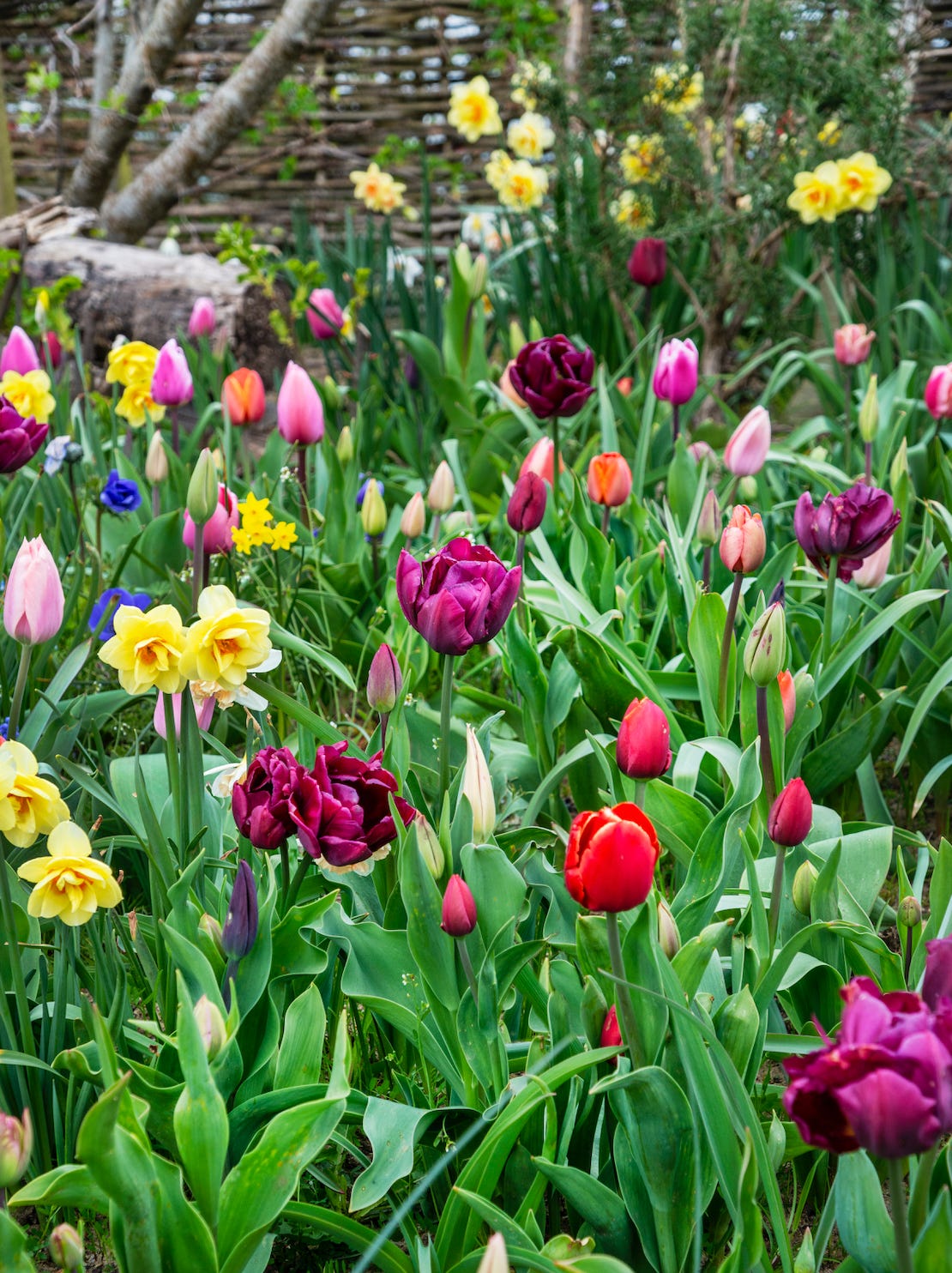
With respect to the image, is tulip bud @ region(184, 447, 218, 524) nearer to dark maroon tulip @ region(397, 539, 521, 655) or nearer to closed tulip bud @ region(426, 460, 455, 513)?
dark maroon tulip @ region(397, 539, 521, 655)

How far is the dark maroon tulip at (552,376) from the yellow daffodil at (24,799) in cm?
106

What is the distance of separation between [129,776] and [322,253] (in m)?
3.43

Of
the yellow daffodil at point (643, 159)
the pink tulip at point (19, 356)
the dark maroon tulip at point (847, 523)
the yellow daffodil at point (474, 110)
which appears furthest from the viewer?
the yellow daffodil at point (474, 110)

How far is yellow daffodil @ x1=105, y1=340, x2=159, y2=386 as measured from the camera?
2.23 m

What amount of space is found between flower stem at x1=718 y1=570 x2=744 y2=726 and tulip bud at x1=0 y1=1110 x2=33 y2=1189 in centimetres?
96

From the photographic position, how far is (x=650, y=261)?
2941 mm

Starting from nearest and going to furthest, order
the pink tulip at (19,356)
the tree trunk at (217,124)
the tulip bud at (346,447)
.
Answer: the pink tulip at (19,356)
the tulip bud at (346,447)
the tree trunk at (217,124)

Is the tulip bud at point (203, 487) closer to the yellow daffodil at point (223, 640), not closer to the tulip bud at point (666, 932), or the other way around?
the yellow daffodil at point (223, 640)

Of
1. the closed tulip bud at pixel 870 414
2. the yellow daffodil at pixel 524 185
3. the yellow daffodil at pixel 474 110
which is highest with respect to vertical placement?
the yellow daffodil at pixel 474 110

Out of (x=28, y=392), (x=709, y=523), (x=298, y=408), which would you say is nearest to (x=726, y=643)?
(x=709, y=523)

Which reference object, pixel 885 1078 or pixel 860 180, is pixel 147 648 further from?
pixel 860 180

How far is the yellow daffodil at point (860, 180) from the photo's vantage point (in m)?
Result: 2.75

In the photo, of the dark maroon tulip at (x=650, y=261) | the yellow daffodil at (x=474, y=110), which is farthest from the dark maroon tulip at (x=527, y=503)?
the yellow daffodil at (x=474, y=110)

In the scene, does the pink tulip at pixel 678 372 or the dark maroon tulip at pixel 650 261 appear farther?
the dark maroon tulip at pixel 650 261
